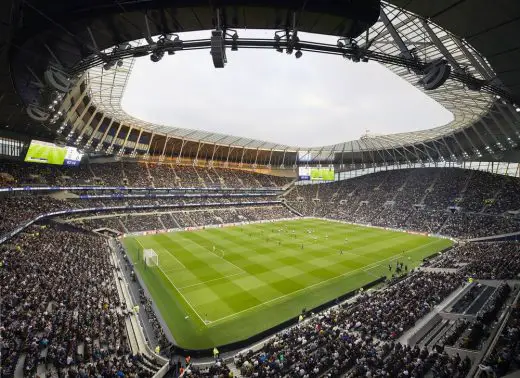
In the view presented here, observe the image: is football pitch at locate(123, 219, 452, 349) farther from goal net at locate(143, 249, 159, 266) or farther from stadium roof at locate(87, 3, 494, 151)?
stadium roof at locate(87, 3, 494, 151)

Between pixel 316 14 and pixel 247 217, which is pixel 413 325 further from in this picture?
pixel 247 217

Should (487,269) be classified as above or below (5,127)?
below

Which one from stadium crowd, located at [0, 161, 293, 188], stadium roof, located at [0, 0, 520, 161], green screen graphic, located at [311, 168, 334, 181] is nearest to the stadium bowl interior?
stadium roof, located at [0, 0, 520, 161]

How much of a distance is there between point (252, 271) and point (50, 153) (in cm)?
3622

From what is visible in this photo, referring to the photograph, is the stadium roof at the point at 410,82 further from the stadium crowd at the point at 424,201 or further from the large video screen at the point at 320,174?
the stadium crowd at the point at 424,201

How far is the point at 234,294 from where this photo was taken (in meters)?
26.1

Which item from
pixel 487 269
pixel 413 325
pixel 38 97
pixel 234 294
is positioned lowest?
pixel 234 294

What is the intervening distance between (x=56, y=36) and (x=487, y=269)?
110 ft

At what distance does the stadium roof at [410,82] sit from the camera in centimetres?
1505

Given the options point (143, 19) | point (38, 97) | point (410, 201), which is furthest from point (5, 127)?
point (410, 201)

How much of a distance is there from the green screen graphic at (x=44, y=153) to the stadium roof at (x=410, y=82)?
9.56 meters

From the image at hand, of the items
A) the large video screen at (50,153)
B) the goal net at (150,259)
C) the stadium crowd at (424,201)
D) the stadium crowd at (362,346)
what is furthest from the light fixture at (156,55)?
the stadium crowd at (424,201)

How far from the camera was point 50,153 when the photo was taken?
43.8 m

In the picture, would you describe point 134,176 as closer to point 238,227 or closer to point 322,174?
point 238,227
